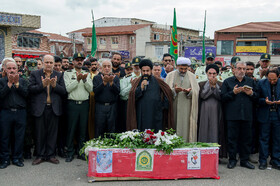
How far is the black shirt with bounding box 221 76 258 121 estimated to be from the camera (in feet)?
18.7

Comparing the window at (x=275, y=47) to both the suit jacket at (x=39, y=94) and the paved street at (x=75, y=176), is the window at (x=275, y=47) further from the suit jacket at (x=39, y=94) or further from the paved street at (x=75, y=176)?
the suit jacket at (x=39, y=94)

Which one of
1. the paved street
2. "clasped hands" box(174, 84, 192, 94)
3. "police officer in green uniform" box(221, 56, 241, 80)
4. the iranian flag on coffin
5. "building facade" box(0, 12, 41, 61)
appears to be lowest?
the paved street

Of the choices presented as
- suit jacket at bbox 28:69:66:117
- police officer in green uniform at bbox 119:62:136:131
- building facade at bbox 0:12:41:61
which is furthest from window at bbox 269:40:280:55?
suit jacket at bbox 28:69:66:117

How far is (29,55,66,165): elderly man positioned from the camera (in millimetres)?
5930

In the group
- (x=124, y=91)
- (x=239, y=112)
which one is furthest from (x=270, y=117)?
(x=124, y=91)

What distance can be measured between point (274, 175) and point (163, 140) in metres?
2.32

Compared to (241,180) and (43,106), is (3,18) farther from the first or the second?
(241,180)

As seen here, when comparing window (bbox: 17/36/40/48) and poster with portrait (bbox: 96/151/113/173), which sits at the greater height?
window (bbox: 17/36/40/48)

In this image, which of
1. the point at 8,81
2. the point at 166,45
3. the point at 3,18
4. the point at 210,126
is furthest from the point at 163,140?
the point at 166,45

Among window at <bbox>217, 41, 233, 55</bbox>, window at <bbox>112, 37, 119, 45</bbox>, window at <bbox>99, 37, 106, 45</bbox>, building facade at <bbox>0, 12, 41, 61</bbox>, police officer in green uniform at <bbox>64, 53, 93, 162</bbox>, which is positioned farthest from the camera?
window at <bbox>99, 37, 106, 45</bbox>

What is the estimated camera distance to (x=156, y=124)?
18.9ft

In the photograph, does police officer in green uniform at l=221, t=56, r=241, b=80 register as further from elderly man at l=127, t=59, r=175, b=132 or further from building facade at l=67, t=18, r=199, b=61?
building facade at l=67, t=18, r=199, b=61

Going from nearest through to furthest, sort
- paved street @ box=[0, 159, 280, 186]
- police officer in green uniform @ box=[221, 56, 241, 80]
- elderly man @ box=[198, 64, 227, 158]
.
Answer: paved street @ box=[0, 159, 280, 186]
elderly man @ box=[198, 64, 227, 158]
police officer in green uniform @ box=[221, 56, 241, 80]

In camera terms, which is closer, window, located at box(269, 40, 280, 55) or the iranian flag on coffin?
the iranian flag on coffin
